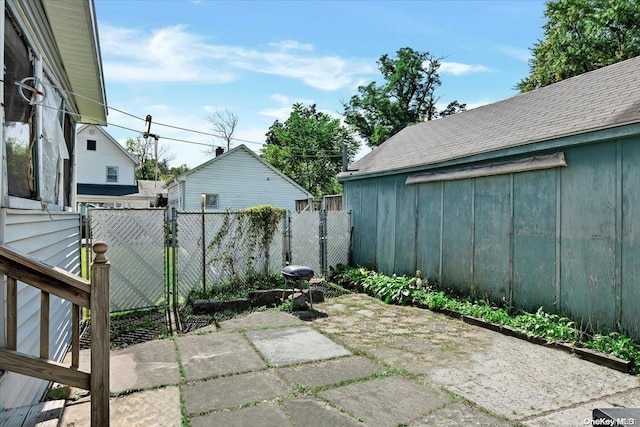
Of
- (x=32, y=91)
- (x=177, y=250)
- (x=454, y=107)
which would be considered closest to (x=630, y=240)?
(x=32, y=91)

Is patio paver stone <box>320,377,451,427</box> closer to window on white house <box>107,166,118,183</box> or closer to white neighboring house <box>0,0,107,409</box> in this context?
white neighboring house <box>0,0,107,409</box>

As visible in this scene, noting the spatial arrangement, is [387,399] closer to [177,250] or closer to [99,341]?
[99,341]

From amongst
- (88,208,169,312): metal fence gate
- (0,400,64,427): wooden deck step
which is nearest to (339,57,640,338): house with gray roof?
(88,208,169,312): metal fence gate

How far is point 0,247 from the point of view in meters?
1.88

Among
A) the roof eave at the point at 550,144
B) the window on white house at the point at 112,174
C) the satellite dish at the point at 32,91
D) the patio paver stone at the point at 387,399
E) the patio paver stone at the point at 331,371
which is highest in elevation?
the window on white house at the point at 112,174

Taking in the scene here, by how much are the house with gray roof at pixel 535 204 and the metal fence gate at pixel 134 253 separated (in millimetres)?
4795

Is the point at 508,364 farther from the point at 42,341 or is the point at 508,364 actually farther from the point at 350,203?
the point at 350,203

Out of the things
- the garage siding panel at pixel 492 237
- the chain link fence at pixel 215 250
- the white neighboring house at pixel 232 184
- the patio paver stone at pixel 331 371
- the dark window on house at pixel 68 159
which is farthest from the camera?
the white neighboring house at pixel 232 184

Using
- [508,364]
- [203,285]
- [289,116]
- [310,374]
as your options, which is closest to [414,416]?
[310,374]

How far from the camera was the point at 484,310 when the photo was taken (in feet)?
18.9

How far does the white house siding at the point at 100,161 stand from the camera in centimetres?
2222

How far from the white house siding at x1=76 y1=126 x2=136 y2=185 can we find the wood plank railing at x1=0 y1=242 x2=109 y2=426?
23.6 metres

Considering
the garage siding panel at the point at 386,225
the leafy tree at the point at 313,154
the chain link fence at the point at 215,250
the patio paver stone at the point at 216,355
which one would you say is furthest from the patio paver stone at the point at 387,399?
the leafy tree at the point at 313,154

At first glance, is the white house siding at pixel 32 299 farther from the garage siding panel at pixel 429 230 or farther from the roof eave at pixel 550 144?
the garage siding panel at pixel 429 230
